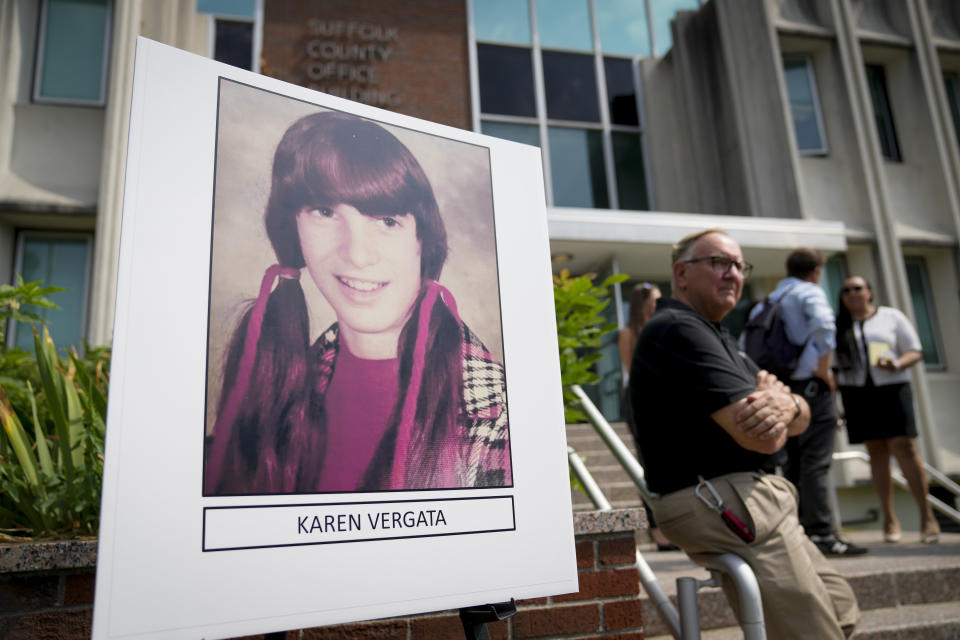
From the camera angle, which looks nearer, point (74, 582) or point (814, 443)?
point (74, 582)

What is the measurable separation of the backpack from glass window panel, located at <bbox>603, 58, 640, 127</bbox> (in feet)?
26.1

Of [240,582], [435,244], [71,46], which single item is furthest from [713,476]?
[71,46]

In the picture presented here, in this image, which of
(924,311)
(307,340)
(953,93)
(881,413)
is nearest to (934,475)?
(881,413)

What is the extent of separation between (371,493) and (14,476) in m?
1.45

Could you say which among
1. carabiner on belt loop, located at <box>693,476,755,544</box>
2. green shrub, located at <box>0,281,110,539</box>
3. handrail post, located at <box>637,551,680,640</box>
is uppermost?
green shrub, located at <box>0,281,110,539</box>

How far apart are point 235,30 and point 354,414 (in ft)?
34.7

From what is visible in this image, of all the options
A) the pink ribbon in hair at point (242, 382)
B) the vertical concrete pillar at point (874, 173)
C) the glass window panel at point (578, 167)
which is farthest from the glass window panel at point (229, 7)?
the pink ribbon in hair at point (242, 382)

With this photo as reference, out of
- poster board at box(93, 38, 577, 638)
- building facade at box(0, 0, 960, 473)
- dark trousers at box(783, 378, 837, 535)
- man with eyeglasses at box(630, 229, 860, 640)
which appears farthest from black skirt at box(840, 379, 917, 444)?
poster board at box(93, 38, 577, 638)

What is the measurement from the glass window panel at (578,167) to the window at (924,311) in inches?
184

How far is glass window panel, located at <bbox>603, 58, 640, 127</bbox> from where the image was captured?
462 inches

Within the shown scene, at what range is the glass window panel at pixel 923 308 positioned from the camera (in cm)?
1000

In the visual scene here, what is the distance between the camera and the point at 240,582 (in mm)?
1279

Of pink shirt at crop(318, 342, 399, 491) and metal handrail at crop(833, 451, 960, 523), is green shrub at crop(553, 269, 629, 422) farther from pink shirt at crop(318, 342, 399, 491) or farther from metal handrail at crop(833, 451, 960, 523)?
metal handrail at crop(833, 451, 960, 523)

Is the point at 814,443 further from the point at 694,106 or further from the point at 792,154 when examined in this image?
the point at 694,106
